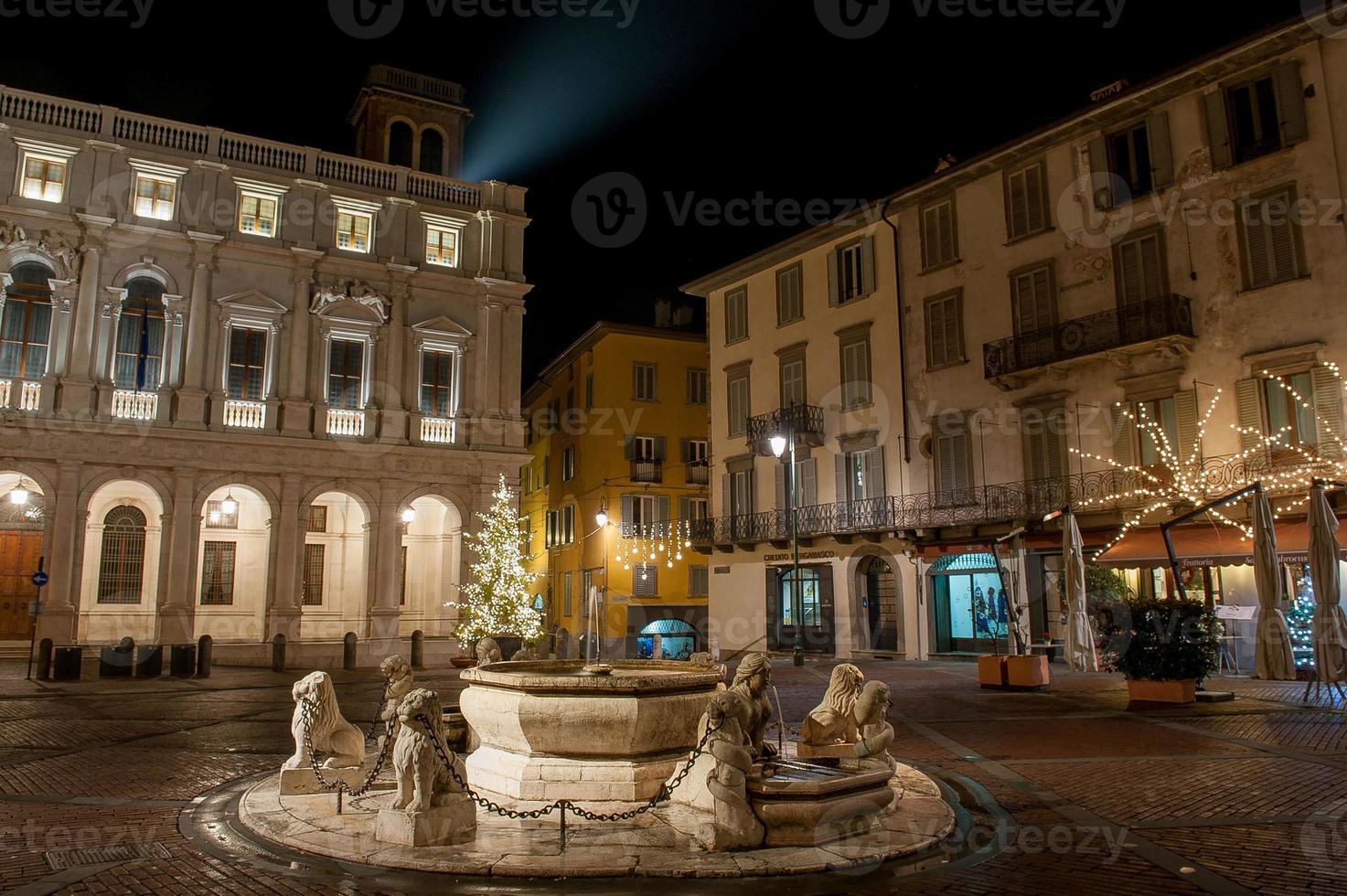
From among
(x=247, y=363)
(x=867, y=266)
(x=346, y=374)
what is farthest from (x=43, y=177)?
(x=867, y=266)

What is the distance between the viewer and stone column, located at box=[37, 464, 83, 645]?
23.5 m

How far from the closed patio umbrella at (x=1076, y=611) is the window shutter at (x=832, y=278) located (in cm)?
1479

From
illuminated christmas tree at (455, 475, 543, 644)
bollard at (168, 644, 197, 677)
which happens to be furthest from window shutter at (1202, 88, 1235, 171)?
bollard at (168, 644, 197, 677)

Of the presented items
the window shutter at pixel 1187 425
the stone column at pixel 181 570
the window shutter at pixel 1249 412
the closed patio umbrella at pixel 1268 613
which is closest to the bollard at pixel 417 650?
the stone column at pixel 181 570

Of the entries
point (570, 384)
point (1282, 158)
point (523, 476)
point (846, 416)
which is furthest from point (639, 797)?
point (523, 476)

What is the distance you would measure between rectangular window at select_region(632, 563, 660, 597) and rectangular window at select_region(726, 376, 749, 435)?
8.53 meters

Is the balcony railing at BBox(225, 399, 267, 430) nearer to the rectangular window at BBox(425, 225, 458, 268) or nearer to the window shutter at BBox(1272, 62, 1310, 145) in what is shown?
the rectangular window at BBox(425, 225, 458, 268)

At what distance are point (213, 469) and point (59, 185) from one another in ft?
29.5

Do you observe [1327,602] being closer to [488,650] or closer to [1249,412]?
[1249,412]

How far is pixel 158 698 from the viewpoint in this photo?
17.2 metres

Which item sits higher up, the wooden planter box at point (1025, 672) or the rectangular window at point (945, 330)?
the rectangular window at point (945, 330)

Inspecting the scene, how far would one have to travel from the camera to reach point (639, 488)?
39.1m

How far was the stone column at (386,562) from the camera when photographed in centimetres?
2727

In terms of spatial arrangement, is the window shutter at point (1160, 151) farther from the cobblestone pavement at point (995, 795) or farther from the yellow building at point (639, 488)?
the yellow building at point (639, 488)
